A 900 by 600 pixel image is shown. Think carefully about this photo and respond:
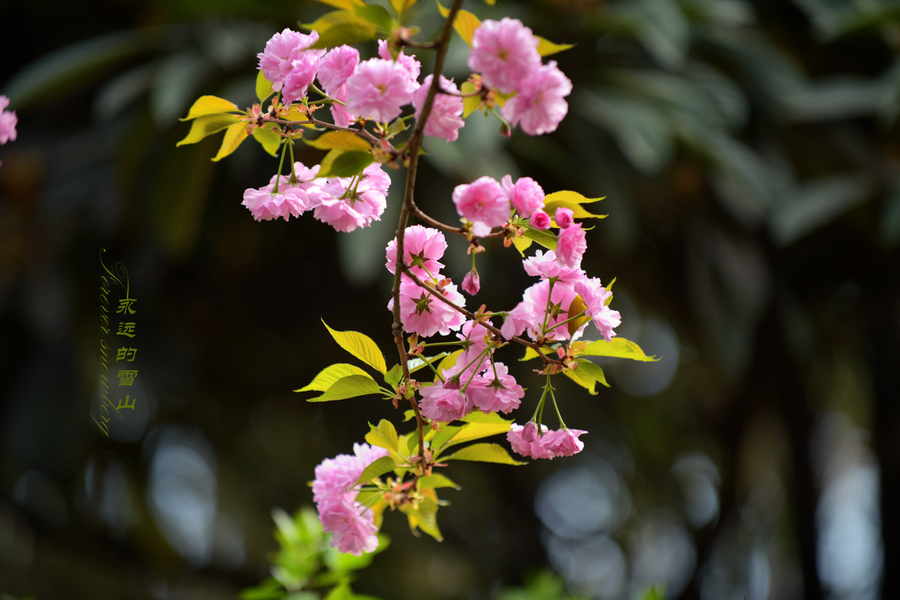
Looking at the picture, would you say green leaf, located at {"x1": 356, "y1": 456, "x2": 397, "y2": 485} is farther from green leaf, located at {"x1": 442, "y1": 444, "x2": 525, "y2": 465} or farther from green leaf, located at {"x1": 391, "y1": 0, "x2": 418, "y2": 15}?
green leaf, located at {"x1": 391, "y1": 0, "x2": 418, "y2": 15}

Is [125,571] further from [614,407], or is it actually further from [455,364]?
[455,364]

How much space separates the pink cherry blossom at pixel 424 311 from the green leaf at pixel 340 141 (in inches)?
4.3

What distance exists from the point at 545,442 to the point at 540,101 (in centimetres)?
23

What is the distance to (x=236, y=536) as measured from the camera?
2680 mm

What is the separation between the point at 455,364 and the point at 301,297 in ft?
6.46

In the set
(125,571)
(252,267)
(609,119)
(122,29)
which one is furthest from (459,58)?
(125,571)

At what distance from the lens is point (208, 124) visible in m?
0.47

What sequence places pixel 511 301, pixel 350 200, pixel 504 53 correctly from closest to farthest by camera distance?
pixel 504 53 → pixel 350 200 → pixel 511 301

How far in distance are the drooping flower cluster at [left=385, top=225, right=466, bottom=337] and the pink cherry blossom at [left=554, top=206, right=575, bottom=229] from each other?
0.29 ft

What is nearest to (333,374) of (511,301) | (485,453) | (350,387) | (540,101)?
(350,387)

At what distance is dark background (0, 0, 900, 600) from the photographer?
183cm

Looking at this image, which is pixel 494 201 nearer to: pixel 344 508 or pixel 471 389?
pixel 471 389

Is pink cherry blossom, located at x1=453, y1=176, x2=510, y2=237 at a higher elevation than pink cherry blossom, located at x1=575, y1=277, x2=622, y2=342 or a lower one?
higher

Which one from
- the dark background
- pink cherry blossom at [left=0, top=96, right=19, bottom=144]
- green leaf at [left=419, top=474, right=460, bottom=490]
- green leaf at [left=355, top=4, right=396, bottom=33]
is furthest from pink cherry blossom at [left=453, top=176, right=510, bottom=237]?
the dark background
